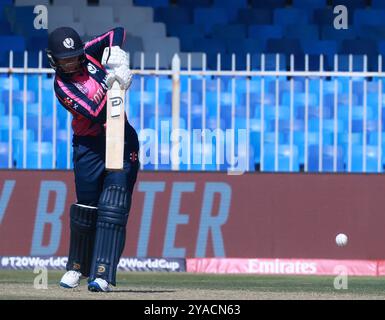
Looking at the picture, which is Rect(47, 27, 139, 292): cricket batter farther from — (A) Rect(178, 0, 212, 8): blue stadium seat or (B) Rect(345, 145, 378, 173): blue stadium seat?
(A) Rect(178, 0, 212, 8): blue stadium seat

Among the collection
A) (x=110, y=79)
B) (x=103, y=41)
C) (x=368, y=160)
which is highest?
(x=103, y=41)

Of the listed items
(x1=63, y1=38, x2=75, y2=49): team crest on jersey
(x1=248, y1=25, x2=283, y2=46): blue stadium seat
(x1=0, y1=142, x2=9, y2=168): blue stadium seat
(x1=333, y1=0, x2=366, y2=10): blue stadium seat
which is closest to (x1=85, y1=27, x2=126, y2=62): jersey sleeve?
(x1=63, y1=38, x2=75, y2=49): team crest on jersey

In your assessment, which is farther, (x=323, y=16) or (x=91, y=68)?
(x=323, y=16)

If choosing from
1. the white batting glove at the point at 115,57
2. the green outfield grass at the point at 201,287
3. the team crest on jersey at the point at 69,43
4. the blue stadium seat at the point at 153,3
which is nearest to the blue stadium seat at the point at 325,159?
the green outfield grass at the point at 201,287

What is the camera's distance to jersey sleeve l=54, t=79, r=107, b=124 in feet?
30.1

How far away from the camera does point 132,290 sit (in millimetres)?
9852

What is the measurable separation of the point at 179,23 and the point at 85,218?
7.04 m

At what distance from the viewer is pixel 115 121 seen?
29.8ft

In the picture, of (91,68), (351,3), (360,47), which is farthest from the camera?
(351,3)

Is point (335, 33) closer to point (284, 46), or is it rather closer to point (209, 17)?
point (284, 46)

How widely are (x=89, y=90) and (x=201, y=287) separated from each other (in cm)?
219

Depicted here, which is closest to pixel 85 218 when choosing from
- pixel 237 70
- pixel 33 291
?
pixel 33 291

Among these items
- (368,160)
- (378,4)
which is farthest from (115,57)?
(378,4)
